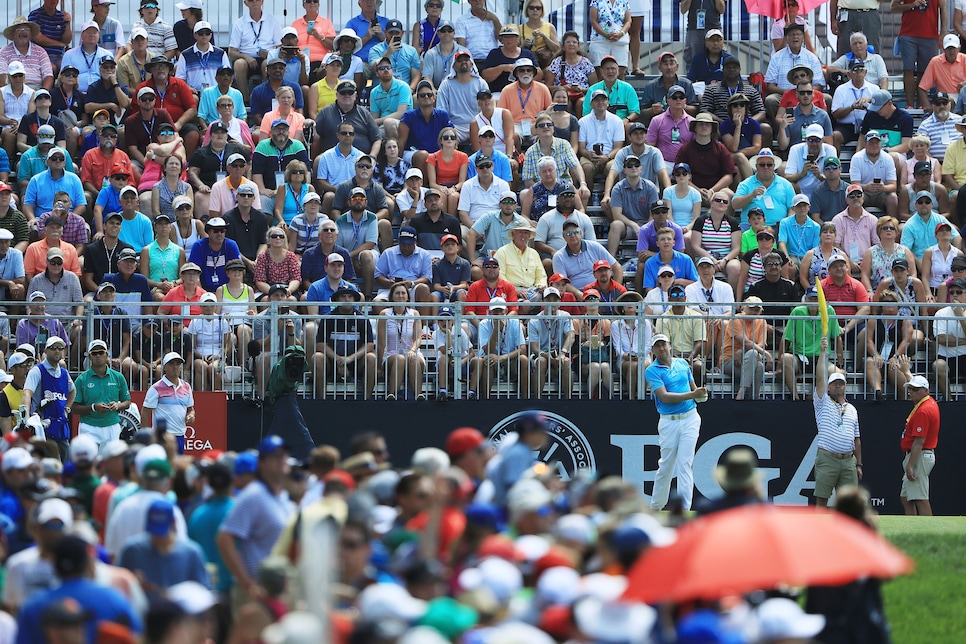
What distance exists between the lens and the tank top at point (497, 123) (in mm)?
21359

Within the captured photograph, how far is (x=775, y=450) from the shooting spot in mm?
17078

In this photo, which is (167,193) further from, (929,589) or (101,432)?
(929,589)

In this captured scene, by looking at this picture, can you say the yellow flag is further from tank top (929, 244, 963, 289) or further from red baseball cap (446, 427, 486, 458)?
red baseball cap (446, 427, 486, 458)

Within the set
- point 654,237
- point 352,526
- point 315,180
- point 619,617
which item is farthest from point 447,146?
point 619,617

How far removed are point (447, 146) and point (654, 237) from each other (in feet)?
10.5

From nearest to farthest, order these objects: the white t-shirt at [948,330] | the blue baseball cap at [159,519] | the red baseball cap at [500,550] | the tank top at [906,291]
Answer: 1. the red baseball cap at [500,550]
2. the blue baseball cap at [159,519]
3. the white t-shirt at [948,330]
4. the tank top at [906,291]

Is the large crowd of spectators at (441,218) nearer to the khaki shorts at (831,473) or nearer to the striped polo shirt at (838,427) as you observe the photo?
the striped polo shirt at (838,427)

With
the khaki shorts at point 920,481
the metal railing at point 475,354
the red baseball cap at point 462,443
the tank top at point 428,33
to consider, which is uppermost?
the tank top at point 428,33

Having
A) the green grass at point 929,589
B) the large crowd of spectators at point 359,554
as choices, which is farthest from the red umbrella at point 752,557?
the green grass at point 929,589

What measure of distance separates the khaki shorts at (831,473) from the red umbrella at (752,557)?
9.89 m

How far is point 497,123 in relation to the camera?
21.4 m

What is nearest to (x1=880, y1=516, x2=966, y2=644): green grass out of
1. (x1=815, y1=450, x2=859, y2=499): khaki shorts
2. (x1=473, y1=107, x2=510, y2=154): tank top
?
(x1=815, y1=450, x2=859, y2=499): khaki shorts

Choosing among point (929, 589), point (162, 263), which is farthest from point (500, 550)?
point (162, 263)

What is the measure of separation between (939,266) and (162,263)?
912 centimetres
